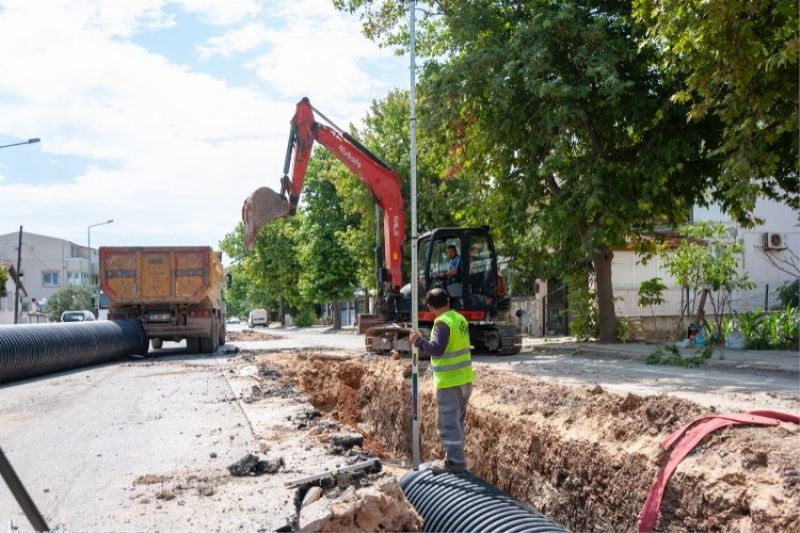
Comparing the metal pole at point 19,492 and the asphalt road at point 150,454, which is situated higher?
the metal pole at point 19,492

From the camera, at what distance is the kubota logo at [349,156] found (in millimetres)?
18500

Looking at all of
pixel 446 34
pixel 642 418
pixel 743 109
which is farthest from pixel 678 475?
pixel 446 34

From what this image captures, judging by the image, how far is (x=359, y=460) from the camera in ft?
21.7

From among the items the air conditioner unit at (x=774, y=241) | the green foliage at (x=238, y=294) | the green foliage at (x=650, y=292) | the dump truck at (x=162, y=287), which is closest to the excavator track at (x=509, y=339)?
the green foliage at (x=650, y=292)

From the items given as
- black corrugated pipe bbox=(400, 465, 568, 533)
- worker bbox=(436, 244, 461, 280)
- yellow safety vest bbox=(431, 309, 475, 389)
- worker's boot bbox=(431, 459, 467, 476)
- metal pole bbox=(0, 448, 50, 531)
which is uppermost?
worker bbox=(436, 244, 461, 280)

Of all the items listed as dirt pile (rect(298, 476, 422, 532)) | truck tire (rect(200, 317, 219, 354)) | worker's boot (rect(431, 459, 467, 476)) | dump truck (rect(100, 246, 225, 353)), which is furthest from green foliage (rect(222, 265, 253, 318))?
dirt pile (rect(298, 476, 422, 532))

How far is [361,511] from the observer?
4836 millimetres

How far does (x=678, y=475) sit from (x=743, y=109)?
852cm

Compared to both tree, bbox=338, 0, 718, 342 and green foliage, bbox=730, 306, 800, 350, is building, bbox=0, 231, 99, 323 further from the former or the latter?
green foliage, bbox=730, 306, 800, 350

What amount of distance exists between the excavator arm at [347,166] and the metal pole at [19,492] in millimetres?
14386

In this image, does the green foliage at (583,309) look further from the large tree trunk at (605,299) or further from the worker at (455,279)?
the worker at (455,279)

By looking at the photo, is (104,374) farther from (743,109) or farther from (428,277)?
(743,109)

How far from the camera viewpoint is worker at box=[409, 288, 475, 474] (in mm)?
6445

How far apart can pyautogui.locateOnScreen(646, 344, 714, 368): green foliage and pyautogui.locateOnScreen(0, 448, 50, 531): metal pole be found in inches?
513
